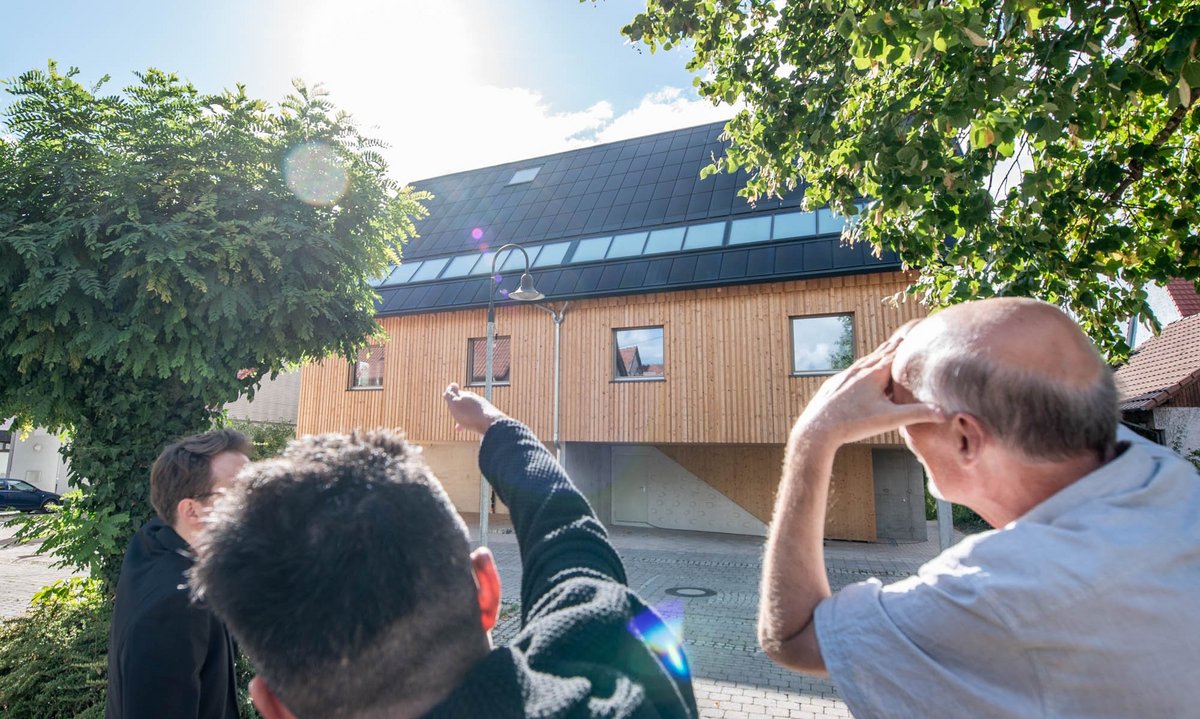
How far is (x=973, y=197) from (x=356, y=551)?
460 centimetres

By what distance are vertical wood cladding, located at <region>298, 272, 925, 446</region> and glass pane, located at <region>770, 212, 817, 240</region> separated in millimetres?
1612

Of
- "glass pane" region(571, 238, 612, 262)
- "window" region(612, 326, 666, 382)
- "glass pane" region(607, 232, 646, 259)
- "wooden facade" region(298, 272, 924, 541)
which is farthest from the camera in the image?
"glass pane" region(571, 238, 612, 262)

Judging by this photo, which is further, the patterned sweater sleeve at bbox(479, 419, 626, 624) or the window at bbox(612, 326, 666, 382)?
the window at bbox(612, 326, 666, 382)

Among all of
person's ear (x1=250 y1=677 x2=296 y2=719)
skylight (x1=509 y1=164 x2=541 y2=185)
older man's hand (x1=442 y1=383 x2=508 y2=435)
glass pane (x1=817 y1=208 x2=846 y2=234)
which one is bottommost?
person's ear (x1=250 y1=677 x2=296 y2=719)

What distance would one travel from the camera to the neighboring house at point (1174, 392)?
1487 cm

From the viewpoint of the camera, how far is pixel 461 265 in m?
21.2

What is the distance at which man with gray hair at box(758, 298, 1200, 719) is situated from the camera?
0.95 metres

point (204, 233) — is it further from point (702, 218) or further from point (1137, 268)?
point (702, 218)

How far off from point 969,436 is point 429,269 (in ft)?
71.5

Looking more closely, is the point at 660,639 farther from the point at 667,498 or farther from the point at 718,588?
the point at 667,498

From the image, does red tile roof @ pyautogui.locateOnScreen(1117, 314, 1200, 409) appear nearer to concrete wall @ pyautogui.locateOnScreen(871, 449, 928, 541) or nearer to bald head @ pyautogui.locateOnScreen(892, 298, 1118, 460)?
concrete wall @ pyautogui.locateOnScreen(871, 449, 928, 541)

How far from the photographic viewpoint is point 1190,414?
14883 millimetres

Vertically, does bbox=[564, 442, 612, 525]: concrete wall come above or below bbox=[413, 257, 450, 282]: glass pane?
below

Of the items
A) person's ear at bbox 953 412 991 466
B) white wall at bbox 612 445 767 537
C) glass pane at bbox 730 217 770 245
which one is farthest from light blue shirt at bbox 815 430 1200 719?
white wall at bbox 612 445 767 537
